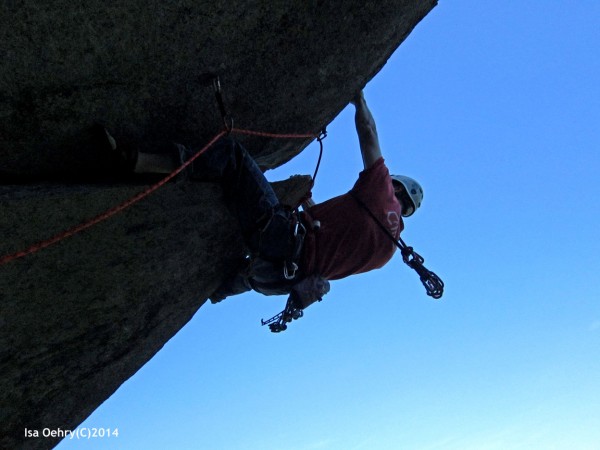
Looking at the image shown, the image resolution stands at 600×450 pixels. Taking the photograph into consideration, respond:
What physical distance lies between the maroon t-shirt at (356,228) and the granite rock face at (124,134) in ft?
3.25

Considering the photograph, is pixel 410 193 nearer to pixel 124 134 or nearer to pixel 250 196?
pixel 250 196

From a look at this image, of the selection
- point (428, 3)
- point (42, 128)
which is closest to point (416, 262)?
point (428, 3)

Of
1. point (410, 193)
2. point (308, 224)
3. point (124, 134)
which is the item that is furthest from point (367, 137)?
point (124, 134)

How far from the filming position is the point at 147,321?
239 inches

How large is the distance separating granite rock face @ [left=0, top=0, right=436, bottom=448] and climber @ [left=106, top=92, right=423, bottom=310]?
0.37m

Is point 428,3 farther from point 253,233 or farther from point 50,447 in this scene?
point 50,447

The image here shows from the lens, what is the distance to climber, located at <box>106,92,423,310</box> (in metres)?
5.26

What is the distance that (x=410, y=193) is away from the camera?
6.25 m

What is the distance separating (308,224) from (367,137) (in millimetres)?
1037

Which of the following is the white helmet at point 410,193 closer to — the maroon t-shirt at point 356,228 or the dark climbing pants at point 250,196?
the maroon t-shirt at point 356,228

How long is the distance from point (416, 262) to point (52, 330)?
10.8 feet

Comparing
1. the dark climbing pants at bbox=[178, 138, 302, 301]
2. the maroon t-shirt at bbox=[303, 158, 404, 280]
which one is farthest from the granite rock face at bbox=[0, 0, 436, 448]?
the maroon t-shirt at bbox=[303, 158, 404, 280]

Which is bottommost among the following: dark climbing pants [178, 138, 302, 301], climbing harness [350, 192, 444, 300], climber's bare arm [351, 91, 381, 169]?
climbing harness [350, 192, 444, 300]

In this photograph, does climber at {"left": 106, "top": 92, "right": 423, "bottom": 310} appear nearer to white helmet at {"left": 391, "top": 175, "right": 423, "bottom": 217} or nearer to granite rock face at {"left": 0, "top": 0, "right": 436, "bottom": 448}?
granite rock face at {"left": 0, "top": 0, "right": 436, "bottom": 448}
